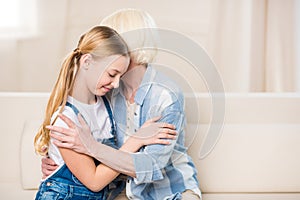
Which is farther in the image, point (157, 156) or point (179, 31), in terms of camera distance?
point (179, 31)

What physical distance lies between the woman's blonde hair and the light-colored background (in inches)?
59.3

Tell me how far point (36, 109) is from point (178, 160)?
1.88 feet

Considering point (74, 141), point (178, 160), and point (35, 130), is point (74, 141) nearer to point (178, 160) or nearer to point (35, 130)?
point (178, 160)

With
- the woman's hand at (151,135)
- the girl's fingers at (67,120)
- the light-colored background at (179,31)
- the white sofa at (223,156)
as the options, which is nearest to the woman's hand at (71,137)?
the girl's fingers at (67,120)

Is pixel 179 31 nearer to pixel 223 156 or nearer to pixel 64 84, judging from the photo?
pixel 223 156

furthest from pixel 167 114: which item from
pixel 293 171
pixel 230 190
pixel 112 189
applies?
pixel 293 171

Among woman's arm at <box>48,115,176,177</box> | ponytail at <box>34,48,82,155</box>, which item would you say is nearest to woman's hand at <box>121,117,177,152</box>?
woman's arm at <box>48,115,176,177</box>

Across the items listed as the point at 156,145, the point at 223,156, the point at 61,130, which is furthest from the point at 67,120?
the point at 223,156

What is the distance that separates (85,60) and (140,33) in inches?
6.2

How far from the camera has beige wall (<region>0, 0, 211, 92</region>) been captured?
301cm

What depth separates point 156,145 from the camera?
150 cm

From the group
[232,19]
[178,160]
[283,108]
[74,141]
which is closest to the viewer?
[74,141]

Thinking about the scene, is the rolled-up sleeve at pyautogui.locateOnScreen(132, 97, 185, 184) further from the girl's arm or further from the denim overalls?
the denim overalls

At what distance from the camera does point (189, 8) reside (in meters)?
3.06
